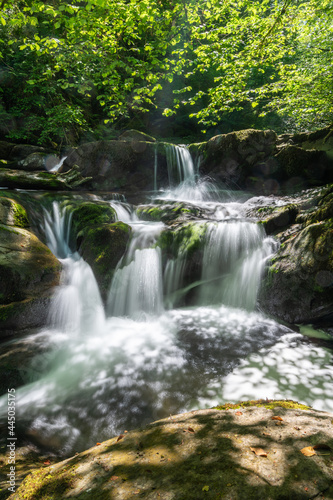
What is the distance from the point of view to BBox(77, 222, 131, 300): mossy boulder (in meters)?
6.03

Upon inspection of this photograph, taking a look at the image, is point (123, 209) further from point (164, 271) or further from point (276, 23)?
point (276, 23)

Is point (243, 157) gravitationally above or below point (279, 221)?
above

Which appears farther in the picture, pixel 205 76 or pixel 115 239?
pixel 205 76

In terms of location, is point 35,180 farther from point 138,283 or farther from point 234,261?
point 234,261

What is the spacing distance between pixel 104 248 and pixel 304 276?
15.2ft

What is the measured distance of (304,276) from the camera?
487 cm

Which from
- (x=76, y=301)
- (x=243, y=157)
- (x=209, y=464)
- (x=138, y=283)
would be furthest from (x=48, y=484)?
(x=243, y=157)

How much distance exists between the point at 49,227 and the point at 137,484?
739 cm

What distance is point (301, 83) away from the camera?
8805mm

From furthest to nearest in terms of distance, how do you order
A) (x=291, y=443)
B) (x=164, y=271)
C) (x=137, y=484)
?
(x=164, y=271)
(x=291, y=443)
(x=137, y=484)

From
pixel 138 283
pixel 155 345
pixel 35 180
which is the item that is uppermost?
pixel 35 180

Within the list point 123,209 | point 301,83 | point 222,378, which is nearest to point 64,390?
point 222,378

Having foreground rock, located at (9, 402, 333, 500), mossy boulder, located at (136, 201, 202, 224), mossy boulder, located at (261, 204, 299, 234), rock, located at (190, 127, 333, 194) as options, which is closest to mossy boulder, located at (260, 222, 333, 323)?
mossy boulder, located at (261, 204, 299, 234)

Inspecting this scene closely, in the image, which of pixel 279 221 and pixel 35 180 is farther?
pixel 35 180
